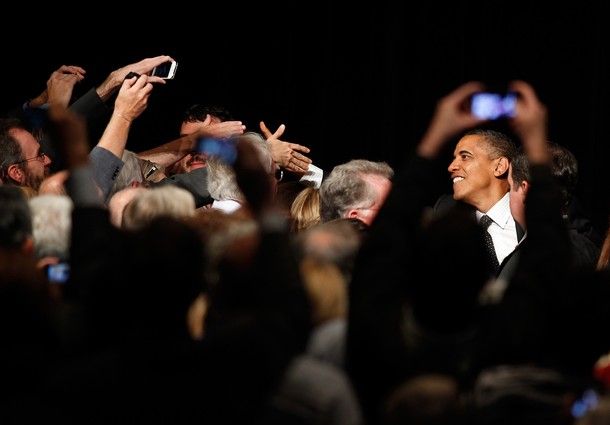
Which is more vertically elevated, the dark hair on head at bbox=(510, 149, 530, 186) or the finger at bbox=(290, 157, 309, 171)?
the dark hair on head at bbox=(510, 149, 530, 186)

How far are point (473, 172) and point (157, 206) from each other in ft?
8.26

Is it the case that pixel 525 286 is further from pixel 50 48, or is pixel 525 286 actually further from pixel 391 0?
pixel 50 48

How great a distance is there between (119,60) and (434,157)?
4.66 meters

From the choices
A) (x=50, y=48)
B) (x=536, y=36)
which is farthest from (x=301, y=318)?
(x=50, y=48)

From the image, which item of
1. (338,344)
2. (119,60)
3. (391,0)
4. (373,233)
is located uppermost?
(373,233)

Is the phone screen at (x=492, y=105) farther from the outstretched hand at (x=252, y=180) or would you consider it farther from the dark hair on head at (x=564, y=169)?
the dark hair on head at (x=564, y=169)

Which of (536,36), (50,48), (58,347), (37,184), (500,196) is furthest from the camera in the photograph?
(50,48)

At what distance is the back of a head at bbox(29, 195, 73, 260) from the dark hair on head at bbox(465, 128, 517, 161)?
2658 mm

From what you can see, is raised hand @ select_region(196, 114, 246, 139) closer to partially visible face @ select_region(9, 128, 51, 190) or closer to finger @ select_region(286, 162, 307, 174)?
finger @ select_region(286, 162, 307, 174)

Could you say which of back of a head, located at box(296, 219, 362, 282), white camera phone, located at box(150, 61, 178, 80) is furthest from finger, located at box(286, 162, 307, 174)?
back of a head, located at box(296, 219, 362, 282)

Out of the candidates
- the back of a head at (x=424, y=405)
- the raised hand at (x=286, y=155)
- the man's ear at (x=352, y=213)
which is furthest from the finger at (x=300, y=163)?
the back of a head at (x=424, y=405)

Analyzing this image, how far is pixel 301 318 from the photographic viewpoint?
2650 millimetres

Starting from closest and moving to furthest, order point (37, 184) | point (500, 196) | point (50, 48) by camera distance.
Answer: point (37, 184)
point (500, 196)
point (50, 48)

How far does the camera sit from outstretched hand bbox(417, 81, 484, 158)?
2867 millimetres
